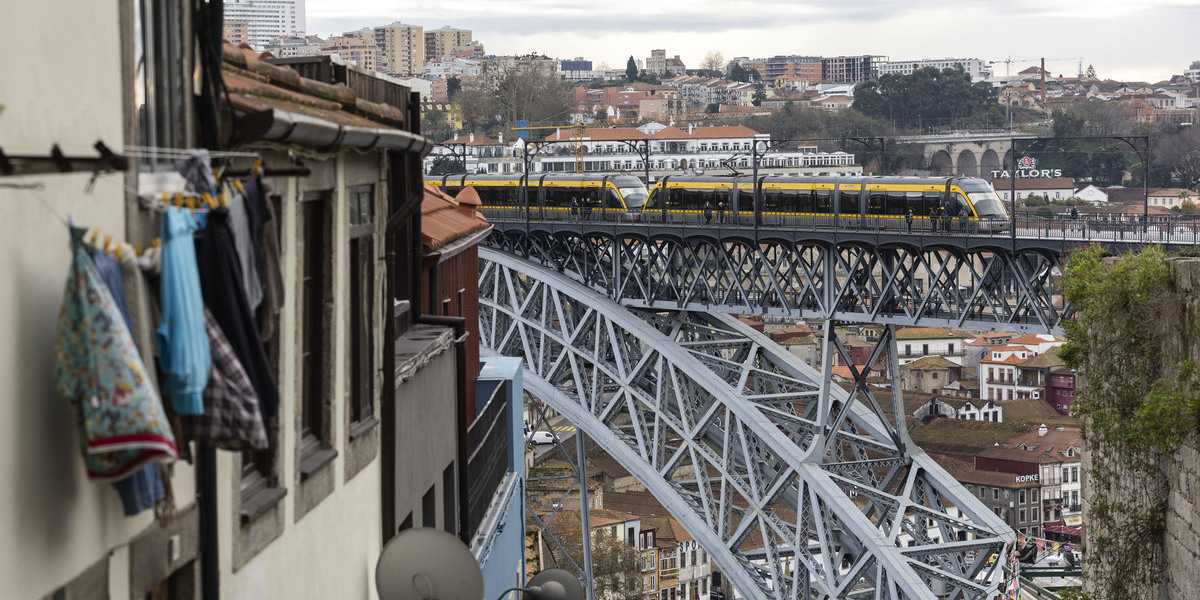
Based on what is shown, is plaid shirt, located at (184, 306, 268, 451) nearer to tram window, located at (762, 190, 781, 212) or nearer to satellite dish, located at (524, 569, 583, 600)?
satellite dish, located at (524, 569, 583, 600)

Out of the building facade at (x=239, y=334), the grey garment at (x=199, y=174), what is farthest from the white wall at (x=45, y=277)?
the grey garment at (x=199, y=174)

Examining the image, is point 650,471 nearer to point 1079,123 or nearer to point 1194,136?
point 1194,136

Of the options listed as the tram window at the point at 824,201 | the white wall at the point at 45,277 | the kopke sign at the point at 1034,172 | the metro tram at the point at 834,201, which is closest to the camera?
the white wall at the point at 45,277

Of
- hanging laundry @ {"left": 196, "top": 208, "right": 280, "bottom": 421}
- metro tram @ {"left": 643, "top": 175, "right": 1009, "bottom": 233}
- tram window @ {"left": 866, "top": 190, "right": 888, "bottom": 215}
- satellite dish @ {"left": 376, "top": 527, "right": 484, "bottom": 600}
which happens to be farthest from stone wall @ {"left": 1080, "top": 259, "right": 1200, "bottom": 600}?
tram window @ {"left": 866, "top": 190, "right": 888, "bottom": 215}

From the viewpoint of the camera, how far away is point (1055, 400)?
10481 cm

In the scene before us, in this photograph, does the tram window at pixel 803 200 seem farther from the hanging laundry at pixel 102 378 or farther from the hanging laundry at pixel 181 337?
the hanging laundry at pixel 102 378

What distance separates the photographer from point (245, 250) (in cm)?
462

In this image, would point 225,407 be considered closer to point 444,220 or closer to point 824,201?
point 444,220

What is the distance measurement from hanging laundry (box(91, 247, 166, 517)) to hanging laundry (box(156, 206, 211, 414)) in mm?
65

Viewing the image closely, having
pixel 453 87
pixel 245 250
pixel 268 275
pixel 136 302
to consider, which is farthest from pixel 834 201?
pixel 453 87

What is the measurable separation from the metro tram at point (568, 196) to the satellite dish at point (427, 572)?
32.5 metres

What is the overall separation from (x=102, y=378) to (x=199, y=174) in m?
1.10

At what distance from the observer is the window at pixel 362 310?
7445mm

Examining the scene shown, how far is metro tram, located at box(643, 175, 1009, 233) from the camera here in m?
32.1
